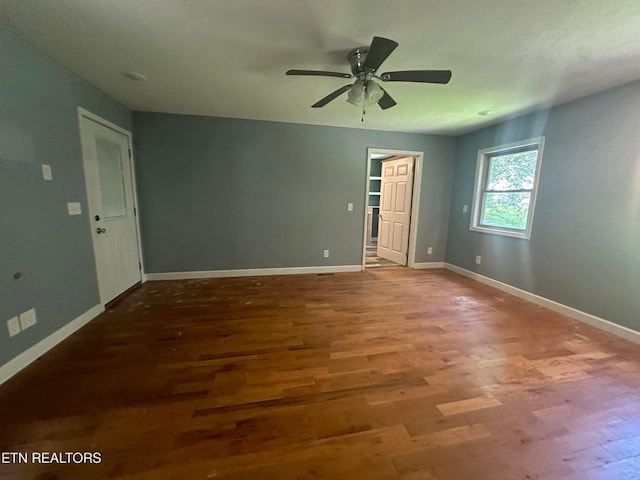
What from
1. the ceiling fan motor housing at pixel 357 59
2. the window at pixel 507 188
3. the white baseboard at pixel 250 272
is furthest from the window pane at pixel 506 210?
the ceiling fan motor housing at pixel 357 59

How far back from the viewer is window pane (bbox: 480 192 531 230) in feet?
12.0

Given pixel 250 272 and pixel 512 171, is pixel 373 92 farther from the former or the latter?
pixel 250 272

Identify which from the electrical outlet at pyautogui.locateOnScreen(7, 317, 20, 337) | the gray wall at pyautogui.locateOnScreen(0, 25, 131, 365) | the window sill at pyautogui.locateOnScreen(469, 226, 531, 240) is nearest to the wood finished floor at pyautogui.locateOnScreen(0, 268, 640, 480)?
the electrical outlet at pyautogui.locateOnScreen(7, 317, 20, 337)

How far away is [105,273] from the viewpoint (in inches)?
120

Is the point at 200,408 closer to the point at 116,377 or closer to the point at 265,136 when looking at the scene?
the point at 116,377

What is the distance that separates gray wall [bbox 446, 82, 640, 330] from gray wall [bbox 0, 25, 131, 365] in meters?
5.16

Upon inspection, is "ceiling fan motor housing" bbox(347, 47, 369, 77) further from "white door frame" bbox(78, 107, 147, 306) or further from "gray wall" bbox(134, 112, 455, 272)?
"white door frame" bbox(78, 107, 147, 306)

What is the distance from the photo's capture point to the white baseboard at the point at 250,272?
4078mm

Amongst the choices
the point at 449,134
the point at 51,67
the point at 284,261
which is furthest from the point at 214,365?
the point at 449,134

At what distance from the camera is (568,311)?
307 cm

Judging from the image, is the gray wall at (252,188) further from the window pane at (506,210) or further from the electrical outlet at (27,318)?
the electrical outlet at (27,318)

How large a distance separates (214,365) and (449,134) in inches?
196

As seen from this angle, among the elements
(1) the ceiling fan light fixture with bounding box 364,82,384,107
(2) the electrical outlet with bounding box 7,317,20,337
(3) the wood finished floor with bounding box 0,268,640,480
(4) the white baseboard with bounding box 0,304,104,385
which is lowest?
(3) the wood finished floor with bounding box 0,268,640,480

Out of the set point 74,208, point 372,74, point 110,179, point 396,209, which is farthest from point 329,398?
point 396,209
